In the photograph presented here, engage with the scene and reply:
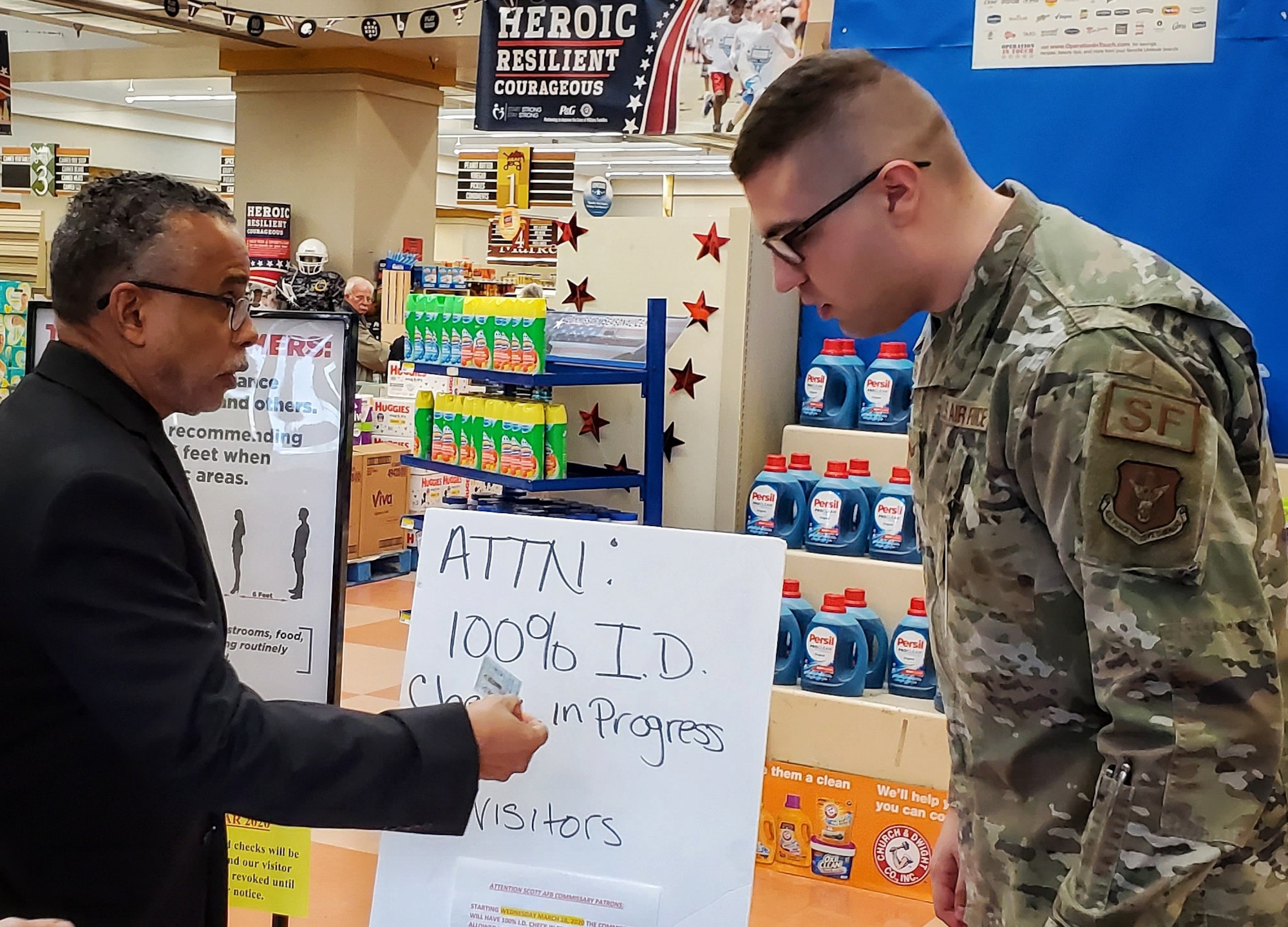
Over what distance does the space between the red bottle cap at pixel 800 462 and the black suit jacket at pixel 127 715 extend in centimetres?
260

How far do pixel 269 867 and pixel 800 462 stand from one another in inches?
85.7

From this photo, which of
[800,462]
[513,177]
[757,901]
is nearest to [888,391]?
[800,462]

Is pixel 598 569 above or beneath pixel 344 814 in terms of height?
above

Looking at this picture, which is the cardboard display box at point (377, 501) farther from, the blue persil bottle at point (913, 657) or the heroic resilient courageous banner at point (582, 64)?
the blue persil bottle at point (913, 657)

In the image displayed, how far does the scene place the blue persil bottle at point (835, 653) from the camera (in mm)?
3902

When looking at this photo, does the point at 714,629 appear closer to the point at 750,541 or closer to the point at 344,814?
the point at 750,541

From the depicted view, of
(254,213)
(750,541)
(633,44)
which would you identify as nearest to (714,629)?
(750,541)

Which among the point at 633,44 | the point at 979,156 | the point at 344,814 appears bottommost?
the point at 344,814

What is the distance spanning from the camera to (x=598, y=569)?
1.90 metres

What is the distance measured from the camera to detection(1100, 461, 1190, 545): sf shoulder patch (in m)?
1.18

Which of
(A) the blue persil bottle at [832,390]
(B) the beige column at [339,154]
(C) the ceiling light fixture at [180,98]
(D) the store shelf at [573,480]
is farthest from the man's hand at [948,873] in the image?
(C) the ceiling light fixture at [180,98]

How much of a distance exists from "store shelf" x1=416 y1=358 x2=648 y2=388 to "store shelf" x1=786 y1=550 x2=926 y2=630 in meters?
0.89

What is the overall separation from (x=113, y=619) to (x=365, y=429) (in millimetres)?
7427

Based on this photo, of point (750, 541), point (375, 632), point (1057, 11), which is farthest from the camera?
point (375, 632)
